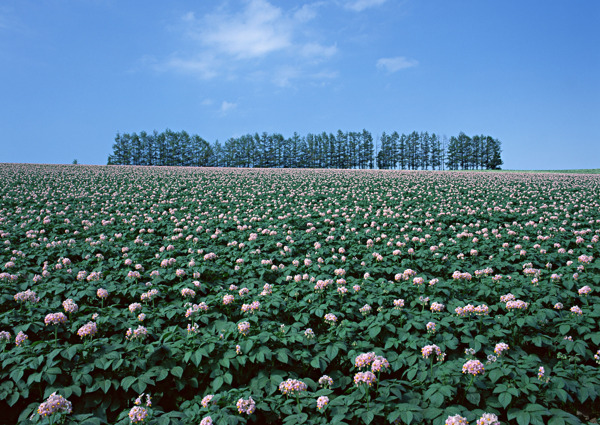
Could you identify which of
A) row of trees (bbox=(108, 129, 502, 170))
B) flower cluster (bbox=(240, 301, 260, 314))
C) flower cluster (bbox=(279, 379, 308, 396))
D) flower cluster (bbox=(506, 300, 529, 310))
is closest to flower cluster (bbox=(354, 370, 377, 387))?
flower cluster (bbox=(279, 379, 308, 396))

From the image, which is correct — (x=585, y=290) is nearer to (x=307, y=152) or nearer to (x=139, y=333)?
(x=139, y=333)

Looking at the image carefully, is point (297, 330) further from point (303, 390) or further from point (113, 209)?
point (113, 209)

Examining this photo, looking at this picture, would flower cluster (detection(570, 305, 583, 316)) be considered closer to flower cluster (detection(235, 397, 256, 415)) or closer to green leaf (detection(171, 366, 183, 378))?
flower cluster (detection(235, 397, 256, 415))

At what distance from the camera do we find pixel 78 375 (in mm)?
3793

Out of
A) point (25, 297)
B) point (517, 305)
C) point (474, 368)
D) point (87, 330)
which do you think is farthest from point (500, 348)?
point (25, 297)

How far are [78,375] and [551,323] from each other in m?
7.23

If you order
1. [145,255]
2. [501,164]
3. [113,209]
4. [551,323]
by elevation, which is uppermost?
[501,164]

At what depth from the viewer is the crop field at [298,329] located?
3.59 m

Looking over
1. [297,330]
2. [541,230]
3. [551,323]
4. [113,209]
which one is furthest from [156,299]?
[541,230]

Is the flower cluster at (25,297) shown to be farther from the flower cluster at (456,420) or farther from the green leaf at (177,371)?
the flower cluster at (456,420)

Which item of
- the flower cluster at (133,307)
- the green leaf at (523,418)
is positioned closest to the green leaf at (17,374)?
the flower cluster at (133,307)

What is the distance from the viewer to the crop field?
11.8ft

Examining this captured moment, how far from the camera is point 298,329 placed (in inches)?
189

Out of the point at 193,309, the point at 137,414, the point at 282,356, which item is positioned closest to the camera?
the point at 137,414
